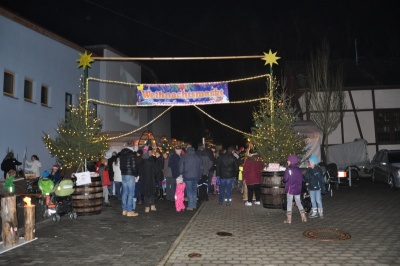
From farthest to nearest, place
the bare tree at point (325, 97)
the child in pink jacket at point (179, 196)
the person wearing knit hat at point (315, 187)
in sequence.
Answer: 1. the bare tree at point (325, 97)
2. the child in pink jacket at point (179, 196)
3. the person wearing knit hat at point (315, 187)

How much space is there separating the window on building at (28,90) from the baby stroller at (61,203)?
359 inches

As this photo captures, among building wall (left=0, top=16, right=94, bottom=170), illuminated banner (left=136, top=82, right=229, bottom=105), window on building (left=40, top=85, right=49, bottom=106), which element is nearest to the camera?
illuminated banner (left=136, top=82, right=229, bottom=105)

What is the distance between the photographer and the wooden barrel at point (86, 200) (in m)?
10.0

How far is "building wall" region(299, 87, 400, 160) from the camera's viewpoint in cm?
2467

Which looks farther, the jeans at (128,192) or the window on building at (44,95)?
the window on building at (44,95)

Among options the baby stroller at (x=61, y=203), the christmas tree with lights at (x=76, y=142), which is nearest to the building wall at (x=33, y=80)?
the christmas tree with lights at (x=76, y=142)

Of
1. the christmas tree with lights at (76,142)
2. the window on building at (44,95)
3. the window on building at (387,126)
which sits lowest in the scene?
the christmas tree with lights at (76,142)

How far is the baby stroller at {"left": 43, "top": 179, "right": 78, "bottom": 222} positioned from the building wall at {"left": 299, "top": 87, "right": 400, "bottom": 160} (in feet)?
66.0

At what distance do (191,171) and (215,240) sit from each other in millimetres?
4334

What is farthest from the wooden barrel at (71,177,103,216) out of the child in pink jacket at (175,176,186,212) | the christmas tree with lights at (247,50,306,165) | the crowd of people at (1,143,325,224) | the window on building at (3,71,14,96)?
the window on building at (3,71,14,96)

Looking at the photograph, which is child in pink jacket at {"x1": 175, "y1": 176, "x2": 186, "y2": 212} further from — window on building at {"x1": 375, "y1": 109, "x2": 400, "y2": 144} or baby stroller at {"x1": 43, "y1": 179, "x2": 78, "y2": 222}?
window on building at {"x1": 375, "y1": 109, "x2": 400, "y2": 144}

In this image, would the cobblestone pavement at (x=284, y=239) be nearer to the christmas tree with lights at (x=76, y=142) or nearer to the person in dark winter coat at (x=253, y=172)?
the person in dark winter coat at (x=253, y=172)

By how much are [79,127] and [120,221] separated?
3673 millimetres

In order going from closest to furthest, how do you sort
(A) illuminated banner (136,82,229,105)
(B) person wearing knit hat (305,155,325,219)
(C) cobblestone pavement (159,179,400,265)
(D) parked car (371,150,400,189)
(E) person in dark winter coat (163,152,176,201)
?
1. (C) cobblestone pavement (159,179,400,265)
2. (B) person wearing knit hat (305,155,325,219)
3. (E) person in dark winter coat (163,152,176,201)
4. (A) illuminated banner (136,82,229,105)
5. (D) parked car (371,150,400,189)
